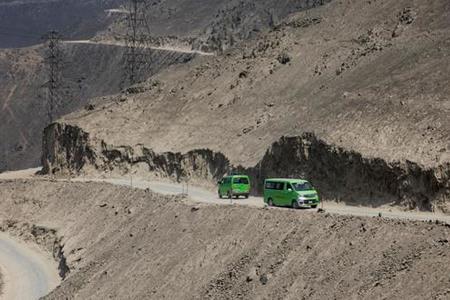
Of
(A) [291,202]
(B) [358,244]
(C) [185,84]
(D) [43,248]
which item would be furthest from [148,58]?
(B) [358,244]

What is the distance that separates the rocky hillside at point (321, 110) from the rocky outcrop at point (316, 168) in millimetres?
86

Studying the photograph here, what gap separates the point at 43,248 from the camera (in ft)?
222

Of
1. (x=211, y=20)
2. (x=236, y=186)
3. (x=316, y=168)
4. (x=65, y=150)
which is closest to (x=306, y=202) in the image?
(x=316, y=168)

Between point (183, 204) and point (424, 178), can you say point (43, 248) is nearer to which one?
point (183, 204)

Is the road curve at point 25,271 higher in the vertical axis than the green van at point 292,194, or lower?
lower

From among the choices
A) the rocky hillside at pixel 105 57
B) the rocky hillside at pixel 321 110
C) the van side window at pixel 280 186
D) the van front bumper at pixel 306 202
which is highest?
the rocky hillside at pixel 105 57

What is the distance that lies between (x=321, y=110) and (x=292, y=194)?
16063mm

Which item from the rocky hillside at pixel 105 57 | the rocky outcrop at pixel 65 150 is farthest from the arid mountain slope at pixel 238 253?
the rocky hillside at pixel 105 57

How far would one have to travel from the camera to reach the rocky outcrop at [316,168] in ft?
136

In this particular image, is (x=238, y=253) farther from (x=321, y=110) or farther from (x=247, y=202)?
(x=321, y=110)

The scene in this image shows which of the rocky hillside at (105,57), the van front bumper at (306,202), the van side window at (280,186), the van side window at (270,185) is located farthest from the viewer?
the rocky hillside at (105,57)

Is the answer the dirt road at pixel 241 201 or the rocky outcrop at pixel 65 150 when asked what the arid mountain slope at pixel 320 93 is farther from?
the dirt road at pixel 241 201

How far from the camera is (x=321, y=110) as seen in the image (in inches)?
2299

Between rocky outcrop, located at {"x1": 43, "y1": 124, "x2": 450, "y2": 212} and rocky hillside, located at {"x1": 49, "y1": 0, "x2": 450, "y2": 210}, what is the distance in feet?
0.28
